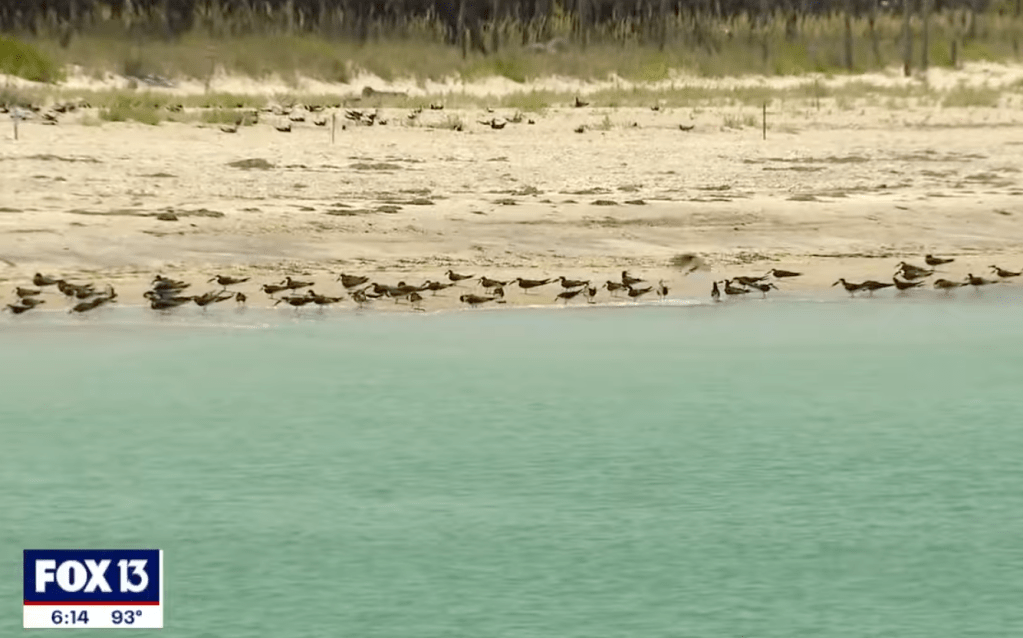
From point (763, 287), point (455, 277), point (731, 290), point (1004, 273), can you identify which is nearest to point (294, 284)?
point (455, 277)

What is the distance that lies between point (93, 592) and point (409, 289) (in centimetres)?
929

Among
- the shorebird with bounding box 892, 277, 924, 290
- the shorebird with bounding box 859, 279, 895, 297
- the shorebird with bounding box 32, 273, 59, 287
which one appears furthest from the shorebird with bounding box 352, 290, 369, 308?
the shorebird with bounding box 892, 277, 924, 290

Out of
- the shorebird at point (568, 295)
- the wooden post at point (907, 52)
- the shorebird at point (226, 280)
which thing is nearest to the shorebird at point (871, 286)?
the shorebird at point (568, 295)

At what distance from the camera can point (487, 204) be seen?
22.4 metres

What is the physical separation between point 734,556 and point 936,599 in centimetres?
109

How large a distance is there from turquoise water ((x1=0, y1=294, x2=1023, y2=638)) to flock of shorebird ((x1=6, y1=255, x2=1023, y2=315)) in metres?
Answer: 0.30

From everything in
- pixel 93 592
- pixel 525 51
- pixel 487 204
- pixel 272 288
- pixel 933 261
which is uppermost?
pixel 525 51

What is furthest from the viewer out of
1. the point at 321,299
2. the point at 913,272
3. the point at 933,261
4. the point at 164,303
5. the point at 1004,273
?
the point at 933,261

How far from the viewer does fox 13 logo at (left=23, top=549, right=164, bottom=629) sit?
964 cm

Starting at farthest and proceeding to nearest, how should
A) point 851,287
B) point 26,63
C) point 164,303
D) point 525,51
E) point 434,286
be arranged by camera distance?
1. point 525,51
2. point 26,63
3. point 851,287
4. point 434,286
5. point 164,303

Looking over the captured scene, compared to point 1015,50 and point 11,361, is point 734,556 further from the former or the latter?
point 1015,50

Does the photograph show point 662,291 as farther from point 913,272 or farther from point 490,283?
point 913,272

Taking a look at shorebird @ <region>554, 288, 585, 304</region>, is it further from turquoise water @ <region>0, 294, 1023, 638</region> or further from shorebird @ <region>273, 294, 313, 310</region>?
shorebird @ <region>273, 294, 313, 310</region>

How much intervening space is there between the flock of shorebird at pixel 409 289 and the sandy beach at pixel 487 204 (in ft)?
0.52
